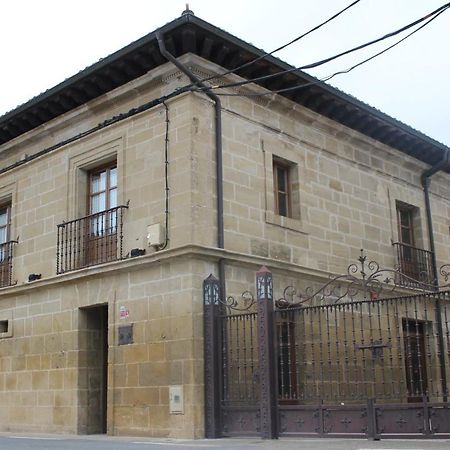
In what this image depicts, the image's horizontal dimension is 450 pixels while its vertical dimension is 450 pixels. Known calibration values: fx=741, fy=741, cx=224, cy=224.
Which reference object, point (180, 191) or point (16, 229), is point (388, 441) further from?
point (16, 229)

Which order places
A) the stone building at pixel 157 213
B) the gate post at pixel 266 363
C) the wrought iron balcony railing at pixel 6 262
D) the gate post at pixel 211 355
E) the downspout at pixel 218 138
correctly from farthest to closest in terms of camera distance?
the wrought iron balcony railing at pixel 6 262
the downspout at pixel 218 138
the stone building at pixel 157 213
the gate post at pixel 211 355
the gate post at pixel 266 363

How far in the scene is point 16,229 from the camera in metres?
14.7

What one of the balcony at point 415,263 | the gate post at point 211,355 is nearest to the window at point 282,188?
the gate post at point 211,355

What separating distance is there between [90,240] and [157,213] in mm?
1812

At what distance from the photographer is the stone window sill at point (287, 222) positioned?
12741 mm

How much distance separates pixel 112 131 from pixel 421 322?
769 cm

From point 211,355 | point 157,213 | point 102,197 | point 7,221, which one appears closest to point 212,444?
point 211,355

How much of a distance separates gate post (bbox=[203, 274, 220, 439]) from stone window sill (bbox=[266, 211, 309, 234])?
6.62 ft

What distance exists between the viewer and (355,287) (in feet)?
46.1

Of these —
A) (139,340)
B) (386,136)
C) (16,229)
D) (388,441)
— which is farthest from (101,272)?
(386,136)

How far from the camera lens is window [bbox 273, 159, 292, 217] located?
13469 mm

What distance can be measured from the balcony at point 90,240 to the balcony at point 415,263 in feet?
20.4

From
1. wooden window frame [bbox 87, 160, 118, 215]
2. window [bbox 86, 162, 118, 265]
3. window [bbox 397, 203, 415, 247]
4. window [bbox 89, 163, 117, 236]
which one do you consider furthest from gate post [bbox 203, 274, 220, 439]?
window [bbox 397, 203, 415, 247]

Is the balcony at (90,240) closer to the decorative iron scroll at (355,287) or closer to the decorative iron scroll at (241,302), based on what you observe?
the decorative iron scroll at (241,302)
